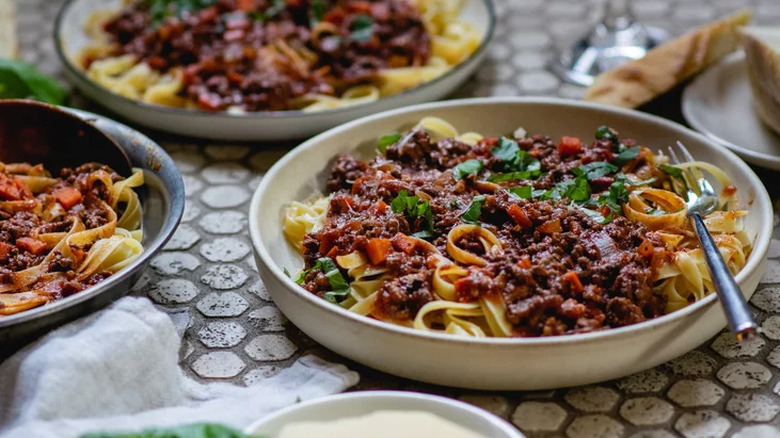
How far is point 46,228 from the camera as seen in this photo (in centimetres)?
453

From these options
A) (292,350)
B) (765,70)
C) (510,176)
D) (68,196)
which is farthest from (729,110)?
(68,196)

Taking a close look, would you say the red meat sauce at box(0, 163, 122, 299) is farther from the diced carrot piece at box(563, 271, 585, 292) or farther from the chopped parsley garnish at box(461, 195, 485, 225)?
the diced carrot piece at box(563, 271, 585, 292)

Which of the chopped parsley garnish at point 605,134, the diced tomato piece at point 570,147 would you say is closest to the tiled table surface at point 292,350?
the chopped parsley garnish at point 605,134

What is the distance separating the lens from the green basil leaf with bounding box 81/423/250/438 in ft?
10.2

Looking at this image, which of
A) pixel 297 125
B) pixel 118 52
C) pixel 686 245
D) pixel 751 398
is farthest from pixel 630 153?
pixel 118 52

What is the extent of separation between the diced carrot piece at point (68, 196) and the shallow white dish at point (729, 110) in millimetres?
3733

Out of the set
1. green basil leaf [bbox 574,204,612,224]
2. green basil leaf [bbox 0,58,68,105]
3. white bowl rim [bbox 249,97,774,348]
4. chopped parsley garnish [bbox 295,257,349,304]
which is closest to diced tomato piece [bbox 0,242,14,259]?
white bowl rim [bbox 249,97,774,348]

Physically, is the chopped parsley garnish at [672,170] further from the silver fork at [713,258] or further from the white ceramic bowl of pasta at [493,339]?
the white ceramic bowl of pasta at [493,339]

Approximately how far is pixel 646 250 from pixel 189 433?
2.22 metres

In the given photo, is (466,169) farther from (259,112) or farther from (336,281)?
(259,112)

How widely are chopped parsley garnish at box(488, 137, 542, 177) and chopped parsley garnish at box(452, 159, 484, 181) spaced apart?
4.0 inches

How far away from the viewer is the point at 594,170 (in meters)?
4.74

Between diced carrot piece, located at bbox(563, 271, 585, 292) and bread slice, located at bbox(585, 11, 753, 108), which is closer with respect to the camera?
diced carrot piece, located at bbox(563, 271, 585, 292)

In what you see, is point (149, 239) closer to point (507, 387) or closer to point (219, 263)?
point (219, 263)
